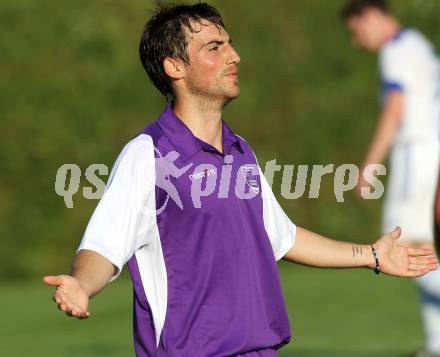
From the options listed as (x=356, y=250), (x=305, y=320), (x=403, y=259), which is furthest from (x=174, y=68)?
(x=305, y=320)

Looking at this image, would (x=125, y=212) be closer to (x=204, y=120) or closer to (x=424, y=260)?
(x=204, y=120)

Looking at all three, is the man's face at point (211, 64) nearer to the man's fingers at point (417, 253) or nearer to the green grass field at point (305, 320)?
the man's fingers at point (417, 253)

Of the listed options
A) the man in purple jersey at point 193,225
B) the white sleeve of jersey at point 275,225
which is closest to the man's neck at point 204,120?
the man in purple jersey at point 193,225

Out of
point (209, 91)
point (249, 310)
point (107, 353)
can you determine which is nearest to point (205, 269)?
point (249, 310)

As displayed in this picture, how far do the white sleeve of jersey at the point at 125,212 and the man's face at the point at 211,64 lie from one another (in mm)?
397

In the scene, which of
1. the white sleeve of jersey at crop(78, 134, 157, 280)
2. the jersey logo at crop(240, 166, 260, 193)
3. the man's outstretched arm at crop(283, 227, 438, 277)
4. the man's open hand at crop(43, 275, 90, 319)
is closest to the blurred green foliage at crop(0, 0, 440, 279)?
the man's outstretched arm at crop(283, 227, 438, 277)

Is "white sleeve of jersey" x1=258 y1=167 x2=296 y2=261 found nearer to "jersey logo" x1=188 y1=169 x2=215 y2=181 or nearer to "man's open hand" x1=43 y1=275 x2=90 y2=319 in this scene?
"jersey logo" x1=188 y1=169 x2=215 y2=181

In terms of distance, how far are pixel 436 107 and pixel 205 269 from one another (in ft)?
16.2

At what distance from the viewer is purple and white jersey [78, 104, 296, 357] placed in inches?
178

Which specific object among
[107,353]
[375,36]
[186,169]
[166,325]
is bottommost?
[107,353]

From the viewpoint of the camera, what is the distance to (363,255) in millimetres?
5094

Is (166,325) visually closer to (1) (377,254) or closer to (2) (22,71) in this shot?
(1) (377,254)

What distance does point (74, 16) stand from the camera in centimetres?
1402

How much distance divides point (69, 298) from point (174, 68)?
125 centimetres
